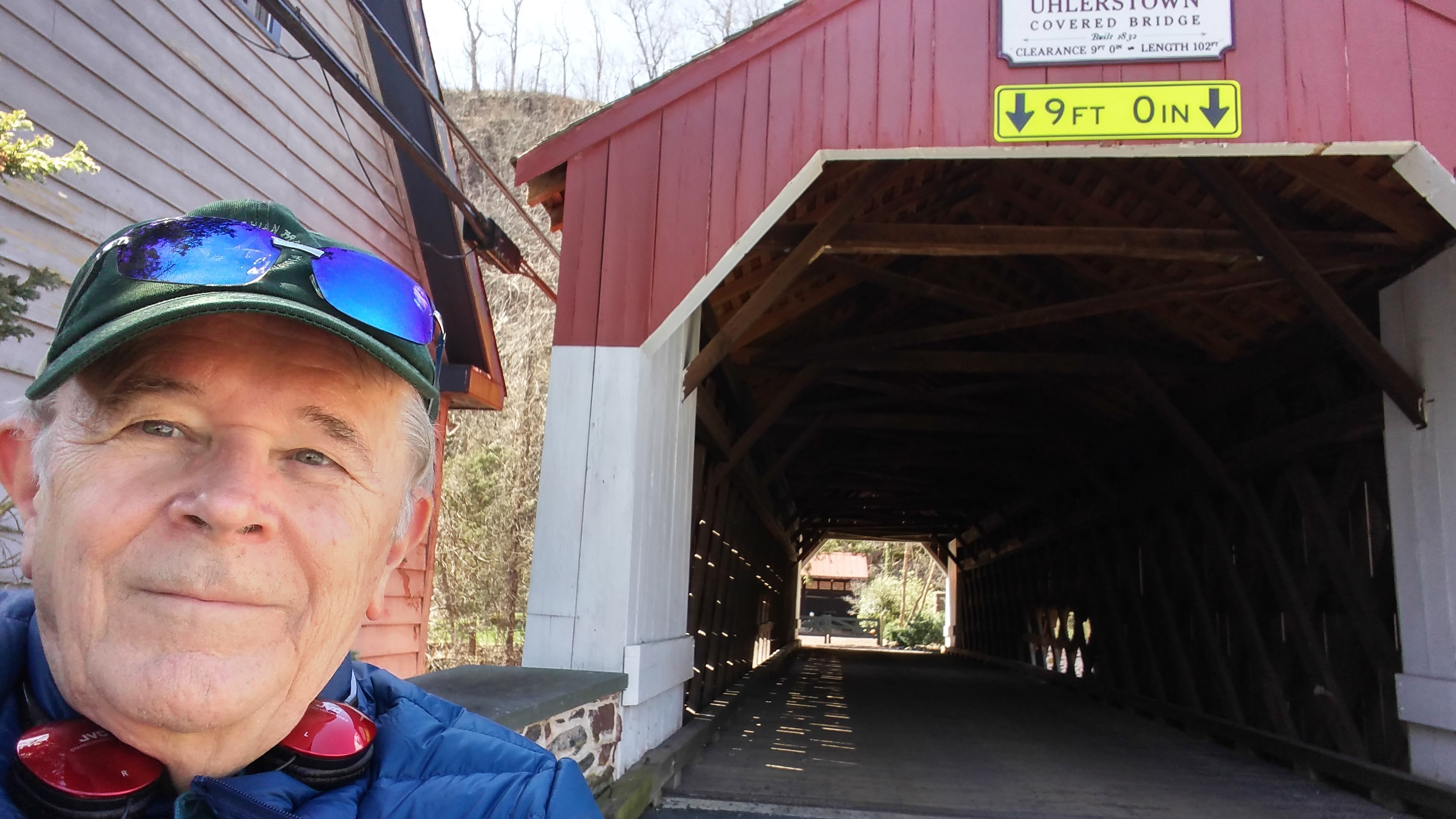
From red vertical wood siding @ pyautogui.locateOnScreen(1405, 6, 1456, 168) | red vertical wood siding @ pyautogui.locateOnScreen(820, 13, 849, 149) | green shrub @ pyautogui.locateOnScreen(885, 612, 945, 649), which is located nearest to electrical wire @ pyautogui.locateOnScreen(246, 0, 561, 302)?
red vertical wood siding @ pyautogui.locateOnScreen(820, 13, 849, 149)

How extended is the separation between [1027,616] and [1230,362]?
304 inches

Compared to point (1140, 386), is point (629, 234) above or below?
below

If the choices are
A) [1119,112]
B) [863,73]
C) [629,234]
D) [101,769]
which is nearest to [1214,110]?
[1119,112]

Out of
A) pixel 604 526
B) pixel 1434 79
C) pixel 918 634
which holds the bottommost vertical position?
pixel 918 634

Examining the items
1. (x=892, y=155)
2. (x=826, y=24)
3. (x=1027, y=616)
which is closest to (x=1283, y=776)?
(x=892, y=155)

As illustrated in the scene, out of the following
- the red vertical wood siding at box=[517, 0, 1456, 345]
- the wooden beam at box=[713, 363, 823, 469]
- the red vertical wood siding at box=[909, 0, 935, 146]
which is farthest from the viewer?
the wooden beam at box=[713, 363, 823, 469]

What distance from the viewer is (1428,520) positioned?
4.72 meters

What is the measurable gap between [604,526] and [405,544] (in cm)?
272

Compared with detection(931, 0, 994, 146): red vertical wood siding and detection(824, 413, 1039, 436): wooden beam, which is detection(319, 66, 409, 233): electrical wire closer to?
detection(931, 0, 994, 146): red vertical wood siding

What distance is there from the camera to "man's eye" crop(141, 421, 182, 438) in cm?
91

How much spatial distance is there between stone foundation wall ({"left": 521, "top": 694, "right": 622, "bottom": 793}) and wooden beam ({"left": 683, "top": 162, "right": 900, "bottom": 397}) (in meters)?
1.72

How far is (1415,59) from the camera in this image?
3742 millimetres

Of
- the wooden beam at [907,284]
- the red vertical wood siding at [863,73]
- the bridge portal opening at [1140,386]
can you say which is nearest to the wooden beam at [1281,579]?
the bridge portal opening at [1140,386]

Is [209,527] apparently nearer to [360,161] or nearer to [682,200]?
[682,200]
